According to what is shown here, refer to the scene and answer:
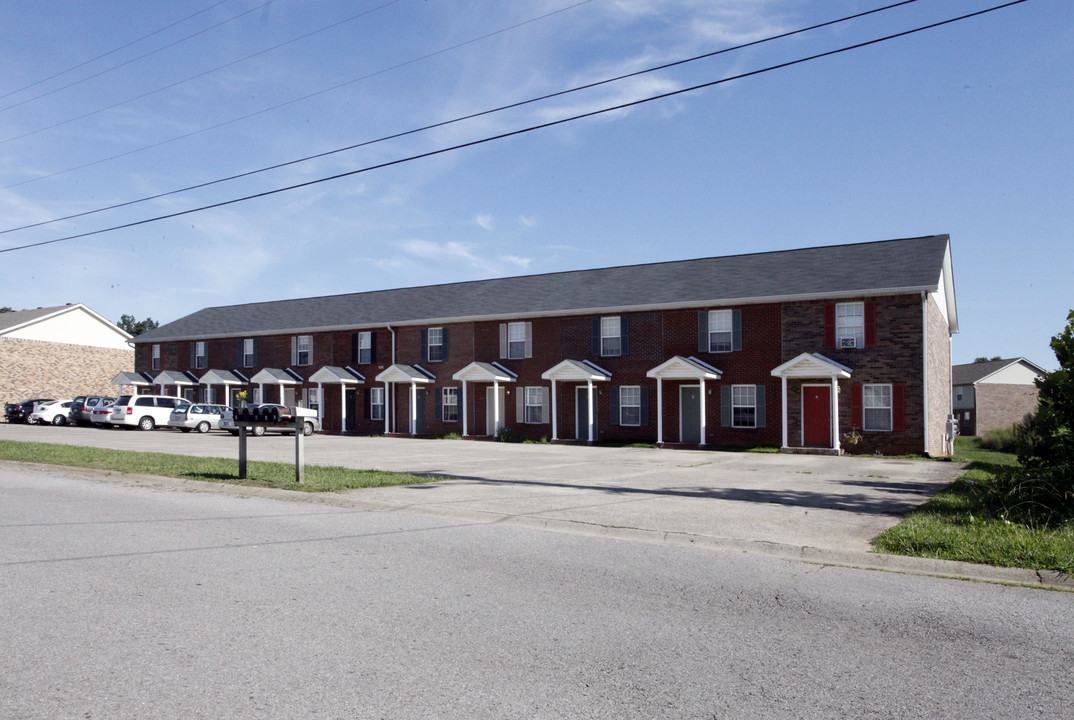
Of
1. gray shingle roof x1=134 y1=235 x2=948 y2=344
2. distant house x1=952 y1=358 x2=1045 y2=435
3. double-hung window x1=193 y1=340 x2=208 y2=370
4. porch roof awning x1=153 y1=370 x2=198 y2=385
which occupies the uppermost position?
gray shingle roof x1=134 y1=235 x2=948 y2=344

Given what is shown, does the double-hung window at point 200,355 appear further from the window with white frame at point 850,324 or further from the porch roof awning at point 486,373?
the window with white frame at point 850,324

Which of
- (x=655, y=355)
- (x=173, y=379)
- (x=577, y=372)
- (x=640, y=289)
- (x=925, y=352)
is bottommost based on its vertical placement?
(x=173, y=379)

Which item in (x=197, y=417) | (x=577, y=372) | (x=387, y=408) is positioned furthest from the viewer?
(x=197, y=417)

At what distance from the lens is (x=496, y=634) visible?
18.4 feet

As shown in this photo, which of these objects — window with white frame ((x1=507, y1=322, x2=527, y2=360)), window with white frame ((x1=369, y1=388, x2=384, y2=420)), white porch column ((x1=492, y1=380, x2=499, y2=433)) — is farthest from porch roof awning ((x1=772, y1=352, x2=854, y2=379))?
window with white frame ((x1=369, y1=388, x2=384, y2=420))

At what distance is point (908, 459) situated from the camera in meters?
25.2

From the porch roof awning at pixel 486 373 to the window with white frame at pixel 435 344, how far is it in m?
2.63

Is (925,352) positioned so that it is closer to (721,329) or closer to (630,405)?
(721,329)

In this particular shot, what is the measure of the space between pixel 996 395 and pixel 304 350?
49.2 m

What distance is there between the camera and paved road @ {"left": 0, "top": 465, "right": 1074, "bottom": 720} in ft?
14.6

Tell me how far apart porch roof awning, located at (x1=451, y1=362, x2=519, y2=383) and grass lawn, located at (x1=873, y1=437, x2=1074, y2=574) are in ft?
80.8

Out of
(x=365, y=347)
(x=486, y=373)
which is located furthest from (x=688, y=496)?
(x=365, y=347)

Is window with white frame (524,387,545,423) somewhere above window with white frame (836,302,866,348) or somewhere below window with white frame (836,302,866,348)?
below

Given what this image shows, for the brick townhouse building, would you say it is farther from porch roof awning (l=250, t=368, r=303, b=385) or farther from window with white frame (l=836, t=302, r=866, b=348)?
porch roof awning (l=250, t=368, r=303, b=385)
